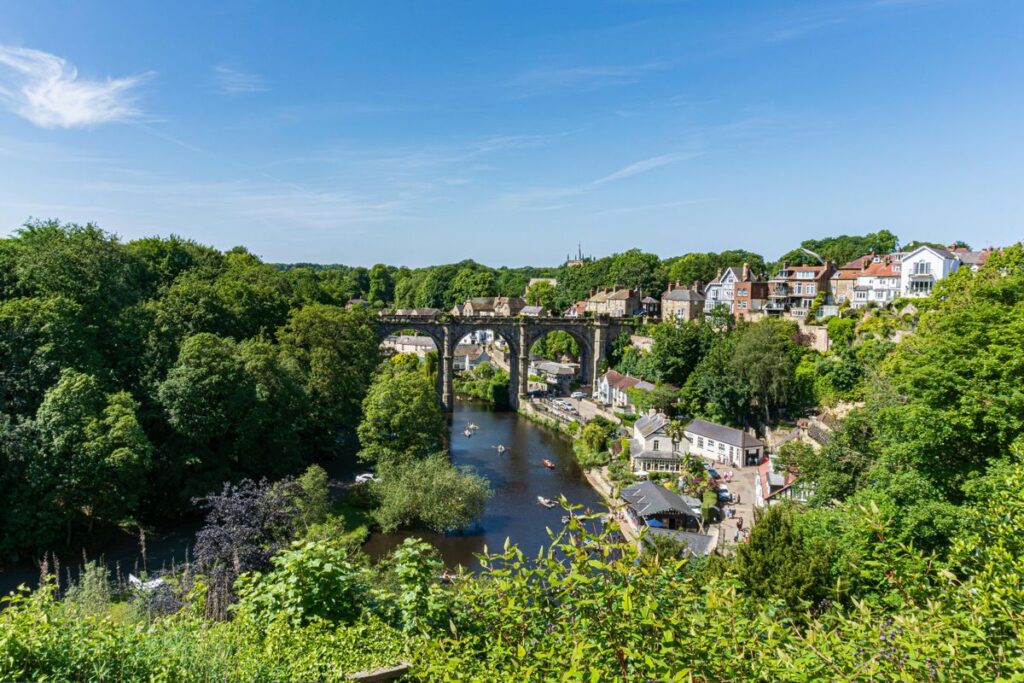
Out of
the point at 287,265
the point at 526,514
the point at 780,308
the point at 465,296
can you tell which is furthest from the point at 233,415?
the point at 287,265

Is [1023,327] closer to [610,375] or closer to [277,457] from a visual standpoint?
[277,457]

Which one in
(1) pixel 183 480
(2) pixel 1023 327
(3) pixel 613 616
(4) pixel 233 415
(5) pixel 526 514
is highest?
(2) pixel 1023 327

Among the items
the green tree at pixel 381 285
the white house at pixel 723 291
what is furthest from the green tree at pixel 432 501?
the green tree at pixel 381 285

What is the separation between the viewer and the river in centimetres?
1809

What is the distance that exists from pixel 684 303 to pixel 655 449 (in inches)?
1001

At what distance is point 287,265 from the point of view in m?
199

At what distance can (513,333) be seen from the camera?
A: 49.9m

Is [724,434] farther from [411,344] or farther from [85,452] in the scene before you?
[411,344]

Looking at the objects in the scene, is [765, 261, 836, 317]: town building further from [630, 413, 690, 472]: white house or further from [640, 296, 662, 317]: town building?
[630, 413, 690, 472]: white house

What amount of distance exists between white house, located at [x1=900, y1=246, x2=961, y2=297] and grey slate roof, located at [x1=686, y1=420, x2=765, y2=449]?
48.9ft

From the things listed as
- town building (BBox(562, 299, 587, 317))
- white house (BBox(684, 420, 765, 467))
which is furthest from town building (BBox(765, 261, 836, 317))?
town building (BBox(562, 299, 587, 317))

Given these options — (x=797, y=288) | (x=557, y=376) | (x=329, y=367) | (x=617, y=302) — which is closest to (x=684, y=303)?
(x=617, y=302)

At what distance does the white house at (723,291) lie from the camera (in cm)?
5169

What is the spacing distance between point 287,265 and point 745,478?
190161 millimetres
